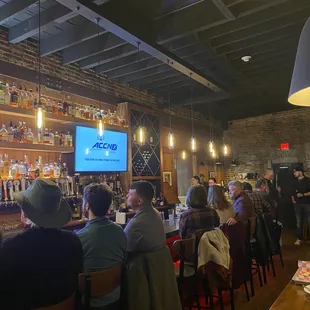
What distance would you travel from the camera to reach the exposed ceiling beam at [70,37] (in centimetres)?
399

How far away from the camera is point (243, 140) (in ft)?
32.4

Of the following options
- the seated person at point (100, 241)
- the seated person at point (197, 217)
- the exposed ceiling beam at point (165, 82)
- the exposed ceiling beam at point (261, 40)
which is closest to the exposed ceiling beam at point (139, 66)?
the exposed ceiling beam at point (261, 40)

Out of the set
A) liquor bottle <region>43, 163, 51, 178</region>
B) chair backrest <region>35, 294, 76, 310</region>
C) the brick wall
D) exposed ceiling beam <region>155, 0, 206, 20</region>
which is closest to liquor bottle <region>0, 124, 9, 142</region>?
liquor bottle <region>43, 163, 51, 178</region>

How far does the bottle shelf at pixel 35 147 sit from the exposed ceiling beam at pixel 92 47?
1310 mm

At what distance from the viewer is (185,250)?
293cm

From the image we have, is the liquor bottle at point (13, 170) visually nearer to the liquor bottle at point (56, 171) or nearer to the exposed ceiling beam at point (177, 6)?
the liquor bottle at point (56, 171)

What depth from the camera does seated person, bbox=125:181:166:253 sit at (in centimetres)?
245

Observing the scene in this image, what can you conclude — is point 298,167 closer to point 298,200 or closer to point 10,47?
point 298,200

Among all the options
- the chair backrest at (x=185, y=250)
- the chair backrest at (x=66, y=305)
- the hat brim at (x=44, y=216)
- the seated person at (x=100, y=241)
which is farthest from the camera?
the chair backrest at (x=185, y=250)

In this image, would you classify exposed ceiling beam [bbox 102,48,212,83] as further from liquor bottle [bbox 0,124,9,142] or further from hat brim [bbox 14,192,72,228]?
hat brim [bbox 14,192,72,228]

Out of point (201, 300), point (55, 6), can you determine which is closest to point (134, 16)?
point (55, 6)

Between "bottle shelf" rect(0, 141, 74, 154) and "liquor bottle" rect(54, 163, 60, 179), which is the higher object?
"bottle shelf" rect(0, 141, 74, 154)

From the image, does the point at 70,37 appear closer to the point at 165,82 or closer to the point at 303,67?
the point at 165,82

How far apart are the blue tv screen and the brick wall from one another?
5509mm
